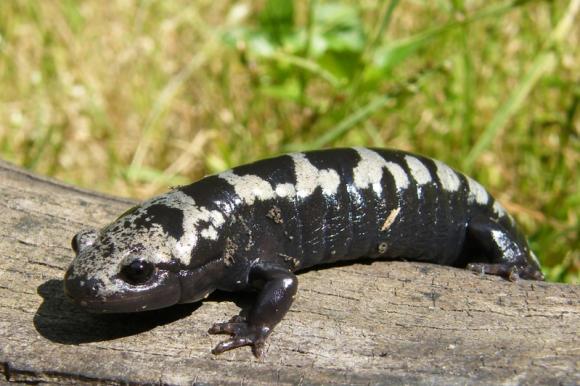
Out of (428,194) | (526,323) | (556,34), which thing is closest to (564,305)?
(526,323)

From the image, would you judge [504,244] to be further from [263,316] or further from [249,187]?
[263,316]

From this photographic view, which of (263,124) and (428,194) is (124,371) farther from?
(263,124)

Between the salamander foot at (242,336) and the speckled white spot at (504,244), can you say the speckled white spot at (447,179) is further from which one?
the salamander foot at (242,336)

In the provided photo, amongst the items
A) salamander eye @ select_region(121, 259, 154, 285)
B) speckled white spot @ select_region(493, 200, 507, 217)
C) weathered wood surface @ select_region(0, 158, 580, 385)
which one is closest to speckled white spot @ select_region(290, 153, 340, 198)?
weathered wood surface @ select_region(0, 158, 580, 385)

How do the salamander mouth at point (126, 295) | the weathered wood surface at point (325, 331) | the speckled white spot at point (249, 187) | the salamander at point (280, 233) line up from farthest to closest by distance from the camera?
the speckled white spot at point (249, 187) → the salamander at point (280, 233) → the salamander mouth at point (126, 295) → the weathered wood surface at point (325, 331)

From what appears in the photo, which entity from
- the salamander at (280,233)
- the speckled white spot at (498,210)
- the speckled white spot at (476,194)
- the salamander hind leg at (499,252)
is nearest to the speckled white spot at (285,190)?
the salamander at (280,233)

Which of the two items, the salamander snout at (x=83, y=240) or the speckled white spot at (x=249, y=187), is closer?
the salamander snout at (x=83, y=240)
